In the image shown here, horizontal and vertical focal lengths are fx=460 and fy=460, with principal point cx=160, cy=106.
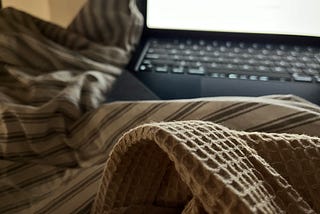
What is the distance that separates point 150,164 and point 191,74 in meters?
0.27

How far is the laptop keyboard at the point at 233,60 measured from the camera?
0.55m

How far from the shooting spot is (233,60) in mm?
592

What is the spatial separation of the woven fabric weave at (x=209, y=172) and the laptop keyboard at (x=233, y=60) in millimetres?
261

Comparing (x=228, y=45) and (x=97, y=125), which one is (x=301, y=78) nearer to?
(x=228, y=45)

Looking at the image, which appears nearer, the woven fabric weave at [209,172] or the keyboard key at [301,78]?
the woven fabric weave at [209,172]

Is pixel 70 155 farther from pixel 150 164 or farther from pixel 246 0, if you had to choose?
pixel 246 0

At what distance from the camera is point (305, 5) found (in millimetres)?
623

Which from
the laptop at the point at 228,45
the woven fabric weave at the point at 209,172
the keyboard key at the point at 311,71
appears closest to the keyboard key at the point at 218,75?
the laptop at the point at 228,45

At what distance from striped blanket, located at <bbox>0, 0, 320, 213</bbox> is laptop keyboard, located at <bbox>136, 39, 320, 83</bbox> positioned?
→ 1.9 inches

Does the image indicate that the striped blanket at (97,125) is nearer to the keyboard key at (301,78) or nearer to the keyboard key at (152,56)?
the keyboard key at (152,56)

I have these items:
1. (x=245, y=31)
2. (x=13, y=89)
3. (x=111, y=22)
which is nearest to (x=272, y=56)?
(x=245, y=31)

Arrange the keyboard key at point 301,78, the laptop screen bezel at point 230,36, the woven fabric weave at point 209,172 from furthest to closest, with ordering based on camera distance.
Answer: the laptop screen bezel at point 230,36, the keyboard key at point 301,78, the woven fabric weave at point 209,172

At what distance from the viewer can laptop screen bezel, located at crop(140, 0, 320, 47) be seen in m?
0.64

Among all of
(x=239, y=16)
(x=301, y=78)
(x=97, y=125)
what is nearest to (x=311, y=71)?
(x=301, y=78)
